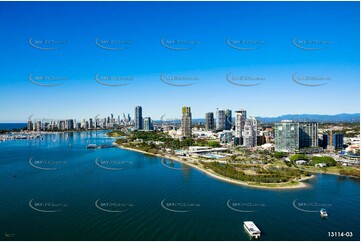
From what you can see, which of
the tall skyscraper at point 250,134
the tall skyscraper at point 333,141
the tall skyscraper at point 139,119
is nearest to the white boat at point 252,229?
the tall skyscraper at point 333,141

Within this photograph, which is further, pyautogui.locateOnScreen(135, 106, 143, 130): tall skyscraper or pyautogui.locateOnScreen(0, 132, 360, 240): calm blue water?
pyautogui.locateOnScreen(135, 106, 143, 130): tall skyscraper

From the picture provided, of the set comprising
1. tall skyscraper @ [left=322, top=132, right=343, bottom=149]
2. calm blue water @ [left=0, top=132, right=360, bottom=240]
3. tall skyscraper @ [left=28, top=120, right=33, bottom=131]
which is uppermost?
tall skyscraper @ [left=28, top=120, right=33, bottom=131]

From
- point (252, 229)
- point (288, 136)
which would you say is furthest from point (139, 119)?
point (252, 229)

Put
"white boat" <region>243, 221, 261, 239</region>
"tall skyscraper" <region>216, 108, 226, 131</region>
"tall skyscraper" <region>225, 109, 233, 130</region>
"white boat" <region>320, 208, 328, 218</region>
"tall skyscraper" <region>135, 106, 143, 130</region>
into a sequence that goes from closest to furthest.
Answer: "white boat" <region>243, 221, 261, 239</region> < "white boat" <region>320, 208, 328, 218</region> < "tall skyscraper" <region>216, 108, 226, 131</region> < "tall skyscraper" <region>225, 109, 233, 130</region> < "tall skyscraper" <region>135, 106, 143, 130</region>

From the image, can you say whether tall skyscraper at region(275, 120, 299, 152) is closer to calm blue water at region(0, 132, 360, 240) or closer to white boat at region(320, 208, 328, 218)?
calm blue water at region(0, 132, 360, 240)

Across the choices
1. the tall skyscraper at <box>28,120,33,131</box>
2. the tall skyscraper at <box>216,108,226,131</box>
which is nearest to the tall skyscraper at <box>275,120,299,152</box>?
the tall skyscraper at <box>216,108,226,131</box>

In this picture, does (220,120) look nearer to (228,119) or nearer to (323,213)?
(228,119)

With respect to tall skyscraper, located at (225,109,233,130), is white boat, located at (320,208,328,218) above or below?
below
